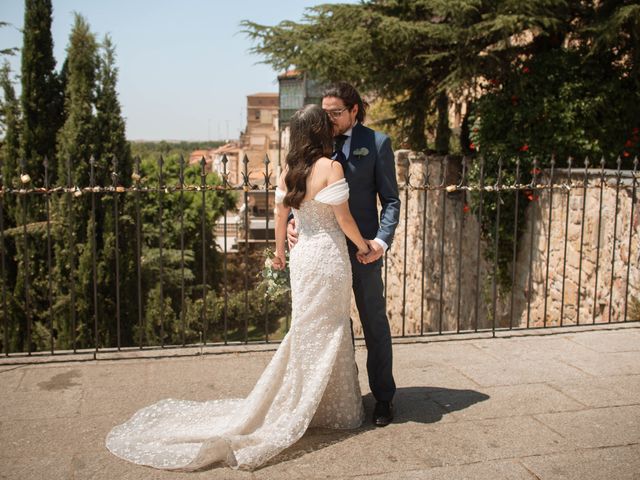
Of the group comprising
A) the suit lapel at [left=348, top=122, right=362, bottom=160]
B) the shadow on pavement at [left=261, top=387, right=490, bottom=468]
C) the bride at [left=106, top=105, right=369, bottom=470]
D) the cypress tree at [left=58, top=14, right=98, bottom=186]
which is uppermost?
the cypress tree at [left=58, top=14, right=98, bottom=186]

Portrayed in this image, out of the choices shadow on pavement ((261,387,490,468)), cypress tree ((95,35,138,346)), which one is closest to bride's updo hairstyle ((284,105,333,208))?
shadow on pavement ((261,387,490,468))

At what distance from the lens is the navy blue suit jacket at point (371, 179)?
3699 millimetres

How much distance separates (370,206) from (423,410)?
1.29m

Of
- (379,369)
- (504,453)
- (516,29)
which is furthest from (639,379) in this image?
(516,29)

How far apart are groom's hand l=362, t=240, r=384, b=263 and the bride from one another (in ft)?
0.11

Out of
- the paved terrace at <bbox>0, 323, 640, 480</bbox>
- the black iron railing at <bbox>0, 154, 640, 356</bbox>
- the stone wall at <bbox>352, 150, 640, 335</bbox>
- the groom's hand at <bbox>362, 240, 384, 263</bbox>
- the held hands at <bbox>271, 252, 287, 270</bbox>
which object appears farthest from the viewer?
the stone wall at <bbox>352, 150, 640, 335</bbox>

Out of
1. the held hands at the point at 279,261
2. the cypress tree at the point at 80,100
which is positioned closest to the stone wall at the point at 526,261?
the held hands at the point at 279,261

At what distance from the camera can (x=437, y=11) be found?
10.3 m

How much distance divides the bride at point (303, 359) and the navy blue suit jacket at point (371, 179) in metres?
0.22

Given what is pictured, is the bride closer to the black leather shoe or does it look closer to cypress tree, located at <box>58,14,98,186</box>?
the black leather shoe

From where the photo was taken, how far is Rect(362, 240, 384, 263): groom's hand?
3.64m

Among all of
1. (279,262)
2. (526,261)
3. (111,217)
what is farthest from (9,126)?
(279,262)

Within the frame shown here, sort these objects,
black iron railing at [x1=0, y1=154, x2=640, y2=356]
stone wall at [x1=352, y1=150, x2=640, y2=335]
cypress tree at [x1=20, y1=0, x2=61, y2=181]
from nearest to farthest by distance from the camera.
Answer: black iron railing at [x1=0, y1=154, x2=640, y2=356] < stone wall at [x1=352, y1=150, x2=640, y2=335] < cypress tree at [x1=20, y1=0, x2=61, y2=181]

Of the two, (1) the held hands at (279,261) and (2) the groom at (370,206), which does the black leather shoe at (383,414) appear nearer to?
(2) the groom at (370,206)
